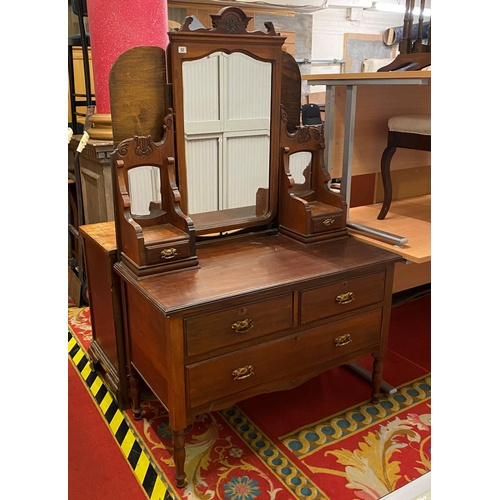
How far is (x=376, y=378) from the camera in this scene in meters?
2.39

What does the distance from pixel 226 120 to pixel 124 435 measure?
4.59 feet

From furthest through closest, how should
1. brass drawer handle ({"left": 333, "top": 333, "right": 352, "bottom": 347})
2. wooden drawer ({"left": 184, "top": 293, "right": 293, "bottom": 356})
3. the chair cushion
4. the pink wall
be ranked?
1. the pink wall
2. the chair cushion
3. brass drawer handle ({"left": 333, "top": 333, "right": 352, "bottom": 347})
4. wooden drawer ({"left": 184, "top": 293, "right": 293, "bottom": 356})

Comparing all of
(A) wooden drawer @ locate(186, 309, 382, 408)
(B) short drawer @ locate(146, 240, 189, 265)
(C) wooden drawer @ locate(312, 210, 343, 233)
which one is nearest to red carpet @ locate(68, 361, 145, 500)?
(A) wooden drawer @ locate(186, 309, 382, 408)

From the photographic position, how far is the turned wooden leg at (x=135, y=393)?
2.25 m

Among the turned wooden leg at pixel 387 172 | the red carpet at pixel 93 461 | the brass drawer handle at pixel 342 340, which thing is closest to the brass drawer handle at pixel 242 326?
the brass drawer handle at pixel 342 340

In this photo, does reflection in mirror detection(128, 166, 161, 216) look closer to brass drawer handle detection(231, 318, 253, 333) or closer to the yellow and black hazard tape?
brass drawer handle detection(231, 318, 253, 333)

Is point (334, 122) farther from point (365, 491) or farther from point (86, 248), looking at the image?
point (365, 491)

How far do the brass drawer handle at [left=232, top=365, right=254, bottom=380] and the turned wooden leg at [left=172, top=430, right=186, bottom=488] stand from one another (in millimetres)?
280

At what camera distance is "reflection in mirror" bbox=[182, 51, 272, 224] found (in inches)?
81.0

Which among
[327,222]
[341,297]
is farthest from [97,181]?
[341,297]

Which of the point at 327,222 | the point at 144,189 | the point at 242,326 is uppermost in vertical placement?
the point at 144,189

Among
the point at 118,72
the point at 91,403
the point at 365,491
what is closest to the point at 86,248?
the point at 91,403

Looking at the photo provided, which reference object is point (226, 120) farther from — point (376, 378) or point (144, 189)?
point (376, 378)

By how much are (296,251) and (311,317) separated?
32cm
